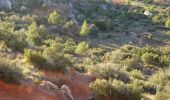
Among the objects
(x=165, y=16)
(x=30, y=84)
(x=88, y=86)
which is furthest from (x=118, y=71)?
(x=165, y=16)

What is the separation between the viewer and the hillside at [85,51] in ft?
59.1

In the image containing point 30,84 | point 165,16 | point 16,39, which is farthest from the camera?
point 165,16

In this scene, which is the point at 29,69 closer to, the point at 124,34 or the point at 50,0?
the point at 124,34

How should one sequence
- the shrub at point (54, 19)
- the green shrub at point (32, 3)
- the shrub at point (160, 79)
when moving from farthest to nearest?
the green shrub at point (32, 3)
the shrub at point (54, 19)
the shrub at point (160, 79)

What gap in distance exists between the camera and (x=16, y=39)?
26.1 metres

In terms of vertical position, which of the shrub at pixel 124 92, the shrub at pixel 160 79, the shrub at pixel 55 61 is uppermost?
the shrub at pixel 55 61

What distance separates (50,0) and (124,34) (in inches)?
661

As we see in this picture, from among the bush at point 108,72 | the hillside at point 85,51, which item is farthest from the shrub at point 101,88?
the bush at point 108,72

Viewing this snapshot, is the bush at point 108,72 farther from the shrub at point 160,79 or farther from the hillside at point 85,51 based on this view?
the shrub at point 160,79

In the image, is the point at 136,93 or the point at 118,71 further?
the point at 118,71

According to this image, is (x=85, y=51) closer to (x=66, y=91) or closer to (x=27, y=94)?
(x=66, y=91)

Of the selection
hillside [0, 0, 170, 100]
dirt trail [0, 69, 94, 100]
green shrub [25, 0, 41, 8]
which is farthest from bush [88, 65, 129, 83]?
green shrub [25, 0, 41, 8]

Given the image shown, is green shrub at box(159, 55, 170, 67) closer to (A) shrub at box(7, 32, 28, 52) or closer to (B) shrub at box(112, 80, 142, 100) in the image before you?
(A) shrub at box(7, 32, 28, 52)

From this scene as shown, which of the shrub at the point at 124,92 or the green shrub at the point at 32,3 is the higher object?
the shrub at the point at 124,92
